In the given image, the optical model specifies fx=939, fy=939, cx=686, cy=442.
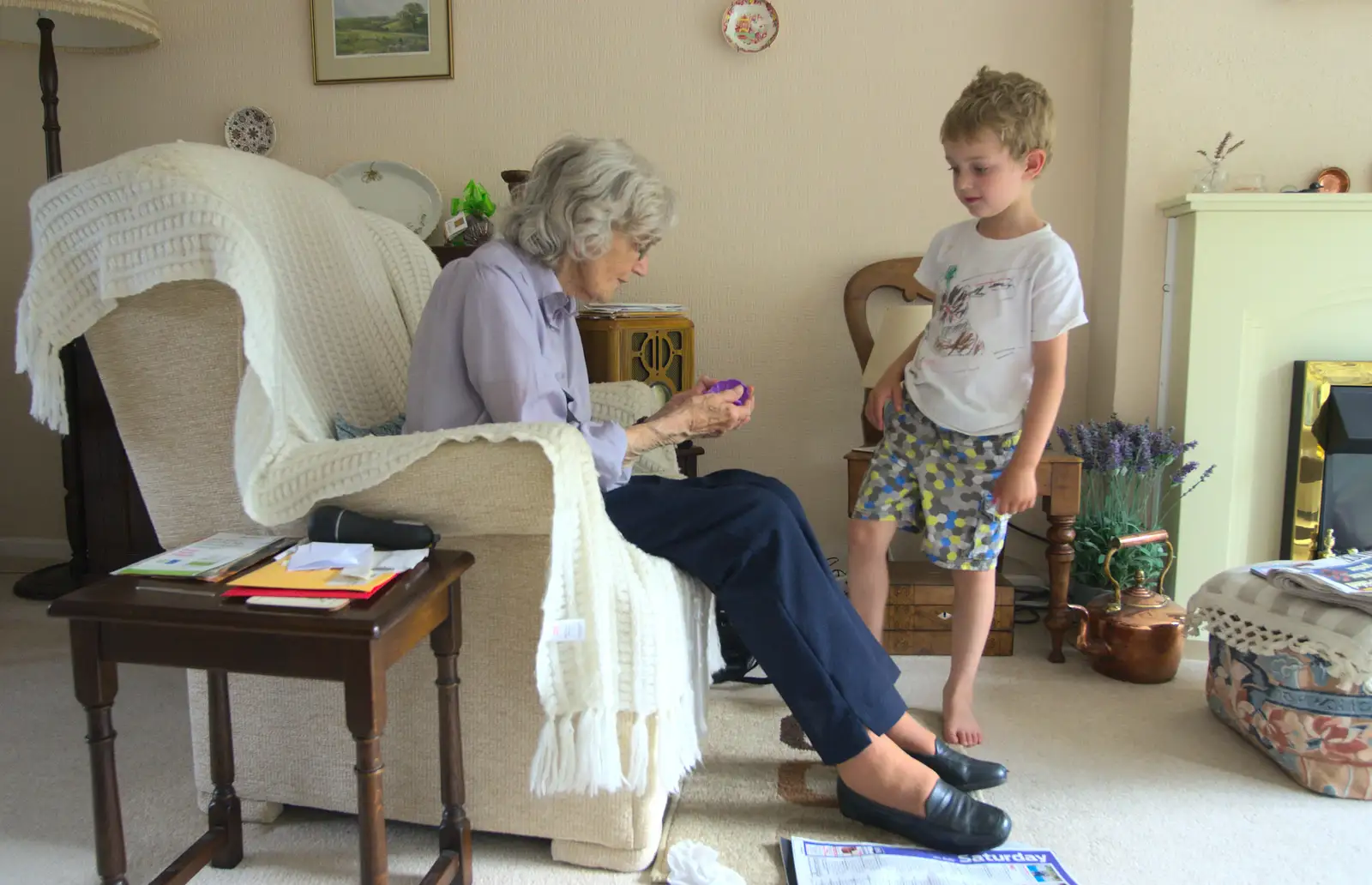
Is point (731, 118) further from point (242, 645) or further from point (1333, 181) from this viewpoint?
point (242, 645)

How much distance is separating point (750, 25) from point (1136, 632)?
5.63 ft

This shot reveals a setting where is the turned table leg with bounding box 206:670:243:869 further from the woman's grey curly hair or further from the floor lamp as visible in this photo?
the floor lamp

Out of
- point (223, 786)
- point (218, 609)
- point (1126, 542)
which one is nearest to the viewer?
point (218, 609)

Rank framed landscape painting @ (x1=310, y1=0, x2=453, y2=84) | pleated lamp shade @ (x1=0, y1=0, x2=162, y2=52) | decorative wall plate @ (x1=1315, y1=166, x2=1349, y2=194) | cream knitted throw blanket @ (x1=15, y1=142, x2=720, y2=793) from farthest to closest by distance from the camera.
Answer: framed landscape painting @ (x1=310, y1=0, x2=453, y2=84), pleated lamp shade @ (x1=0, y1=0, x2=162, y2=52), decorative wall plate @ (x1=1315, y1=166, x2=1349, y2=194), cream knitted throw blanket @ (x1=15, y1=142, x2=720, y2=793)

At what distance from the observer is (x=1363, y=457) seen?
2.10 meters

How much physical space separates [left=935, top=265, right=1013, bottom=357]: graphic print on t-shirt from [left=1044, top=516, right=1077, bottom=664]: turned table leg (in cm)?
62

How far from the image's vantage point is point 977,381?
161 cm

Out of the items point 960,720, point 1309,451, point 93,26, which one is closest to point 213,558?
point 960,720

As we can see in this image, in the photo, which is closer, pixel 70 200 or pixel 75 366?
pixel 70 200

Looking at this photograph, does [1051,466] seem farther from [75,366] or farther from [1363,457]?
[75,366]

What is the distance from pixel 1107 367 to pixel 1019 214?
0.88 meters

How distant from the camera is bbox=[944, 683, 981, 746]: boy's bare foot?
168cm

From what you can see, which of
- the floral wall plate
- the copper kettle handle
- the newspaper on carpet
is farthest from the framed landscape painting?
the newspaper on carpet

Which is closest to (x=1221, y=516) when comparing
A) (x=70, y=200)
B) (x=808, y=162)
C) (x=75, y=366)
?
(x=808, y=162)
